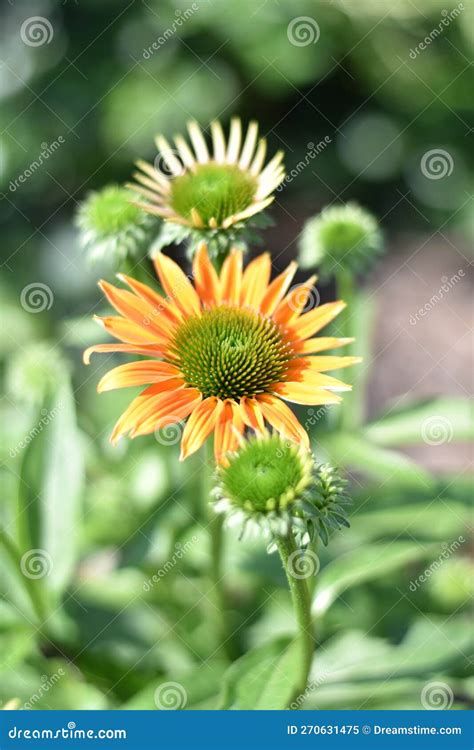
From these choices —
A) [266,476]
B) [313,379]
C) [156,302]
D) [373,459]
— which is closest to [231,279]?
[156,302]

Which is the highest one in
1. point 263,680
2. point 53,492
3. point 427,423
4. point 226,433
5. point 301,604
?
point 427,423

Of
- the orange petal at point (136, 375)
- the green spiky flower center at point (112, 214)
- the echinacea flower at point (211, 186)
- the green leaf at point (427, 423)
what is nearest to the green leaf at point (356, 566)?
the green leaf at point (427, 423)

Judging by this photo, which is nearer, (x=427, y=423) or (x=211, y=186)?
(x=211, y=186)

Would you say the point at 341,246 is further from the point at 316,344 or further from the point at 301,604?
the point at 301,604

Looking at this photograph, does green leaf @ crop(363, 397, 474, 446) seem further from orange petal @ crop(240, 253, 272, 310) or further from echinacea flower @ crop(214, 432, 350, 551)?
echinacea flower @ crop(214, 432, 350, 551)

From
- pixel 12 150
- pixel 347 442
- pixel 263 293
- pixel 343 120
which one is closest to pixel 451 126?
pixel 343 120

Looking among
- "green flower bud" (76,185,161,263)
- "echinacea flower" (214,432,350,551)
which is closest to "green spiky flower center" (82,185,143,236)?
"green flower bud" (76,185,161,263)

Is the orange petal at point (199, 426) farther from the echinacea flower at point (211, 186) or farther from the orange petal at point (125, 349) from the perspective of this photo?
the echinacea flower at point (211, 186)
